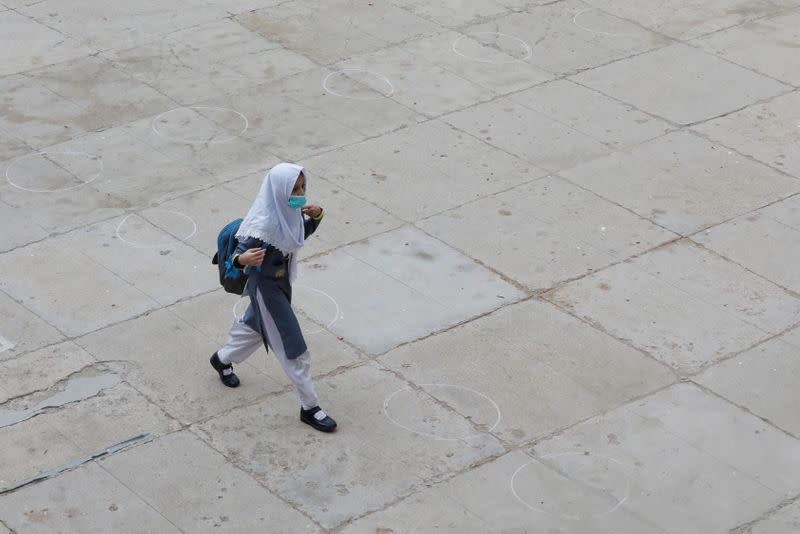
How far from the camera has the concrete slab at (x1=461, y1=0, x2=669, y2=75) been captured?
12.9m

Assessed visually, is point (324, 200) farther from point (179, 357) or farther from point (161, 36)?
point (161, 36)

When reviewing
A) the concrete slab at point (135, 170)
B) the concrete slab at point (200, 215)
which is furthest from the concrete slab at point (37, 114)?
the concrete slab at point (200, 215)

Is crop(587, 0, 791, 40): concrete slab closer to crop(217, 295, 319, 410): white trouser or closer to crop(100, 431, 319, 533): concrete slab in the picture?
crop(217, 295, 319, 410): white trouser

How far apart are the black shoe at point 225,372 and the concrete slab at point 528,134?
3914 millimetres

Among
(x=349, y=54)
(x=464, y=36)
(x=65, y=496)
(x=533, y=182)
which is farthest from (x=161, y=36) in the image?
(x=65, y=496)

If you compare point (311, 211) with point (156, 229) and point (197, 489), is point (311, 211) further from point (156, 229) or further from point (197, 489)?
point (156, 229)

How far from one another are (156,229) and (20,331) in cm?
156

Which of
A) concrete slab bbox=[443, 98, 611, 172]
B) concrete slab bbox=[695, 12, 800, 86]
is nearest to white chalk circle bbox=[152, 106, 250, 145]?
concrete slab bbox=[443, 98, 611, 172]

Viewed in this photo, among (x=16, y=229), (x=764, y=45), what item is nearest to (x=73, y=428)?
(x=16, y=229)

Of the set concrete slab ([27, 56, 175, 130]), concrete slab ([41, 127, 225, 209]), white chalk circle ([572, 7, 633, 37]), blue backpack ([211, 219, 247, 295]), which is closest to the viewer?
blue backpack ([211, 219, 247, 295])

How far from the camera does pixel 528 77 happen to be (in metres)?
12.5

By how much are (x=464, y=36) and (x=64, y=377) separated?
6604 mm

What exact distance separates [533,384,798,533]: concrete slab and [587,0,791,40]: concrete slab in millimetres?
6504

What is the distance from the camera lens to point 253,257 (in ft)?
23.5
